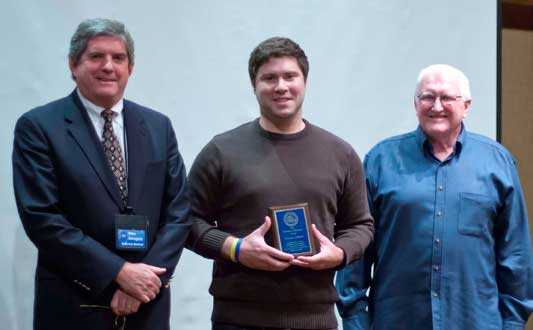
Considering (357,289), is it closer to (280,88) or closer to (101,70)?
(280,88)

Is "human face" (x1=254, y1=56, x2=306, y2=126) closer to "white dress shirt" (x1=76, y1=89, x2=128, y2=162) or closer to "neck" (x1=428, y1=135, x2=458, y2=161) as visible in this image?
"white dress shirt" (x1=76, y1=89, x2=128, y2=162)

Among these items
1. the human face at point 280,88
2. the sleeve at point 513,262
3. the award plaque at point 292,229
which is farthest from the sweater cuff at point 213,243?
the sleeve at point 513,262

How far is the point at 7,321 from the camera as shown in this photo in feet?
10.1

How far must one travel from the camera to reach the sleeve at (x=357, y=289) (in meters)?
3.08

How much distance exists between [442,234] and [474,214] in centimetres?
14

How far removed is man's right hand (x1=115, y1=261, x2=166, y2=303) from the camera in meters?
2.41

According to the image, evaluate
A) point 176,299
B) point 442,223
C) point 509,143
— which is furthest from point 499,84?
point 176,299

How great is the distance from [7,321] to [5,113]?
773mm

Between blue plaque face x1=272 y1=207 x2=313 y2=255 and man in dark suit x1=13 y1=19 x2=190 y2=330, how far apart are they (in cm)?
30

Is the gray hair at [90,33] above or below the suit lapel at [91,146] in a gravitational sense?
above

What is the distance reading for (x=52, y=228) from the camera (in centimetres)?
237

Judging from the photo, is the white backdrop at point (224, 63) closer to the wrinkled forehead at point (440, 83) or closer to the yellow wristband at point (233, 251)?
the wrinkled forehead at point (440, 83)

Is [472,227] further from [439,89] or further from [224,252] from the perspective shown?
[224,252]

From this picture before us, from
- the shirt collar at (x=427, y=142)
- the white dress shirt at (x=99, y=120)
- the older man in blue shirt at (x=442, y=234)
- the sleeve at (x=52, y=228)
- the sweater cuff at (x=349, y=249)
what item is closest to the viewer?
the sleeve at (x=52, y=228)
